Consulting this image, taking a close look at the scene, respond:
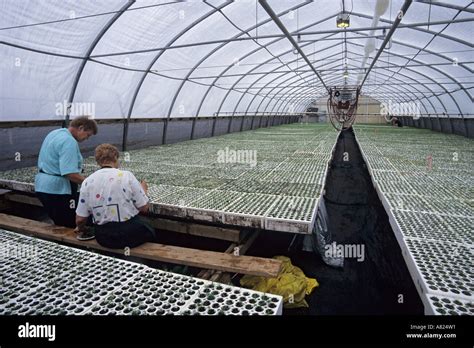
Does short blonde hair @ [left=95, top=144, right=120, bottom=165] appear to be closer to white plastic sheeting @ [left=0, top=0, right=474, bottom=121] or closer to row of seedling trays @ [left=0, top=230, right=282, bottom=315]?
row of seedling trays @ [left=0, top=230, right=282, bottom=315]

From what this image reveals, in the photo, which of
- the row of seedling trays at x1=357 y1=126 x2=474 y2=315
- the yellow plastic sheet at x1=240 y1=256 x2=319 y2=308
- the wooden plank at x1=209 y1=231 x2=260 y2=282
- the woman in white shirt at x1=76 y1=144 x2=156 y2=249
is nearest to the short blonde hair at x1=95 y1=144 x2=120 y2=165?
the woman in white shirt at x1=76 y1=144 x2=156 y2=249

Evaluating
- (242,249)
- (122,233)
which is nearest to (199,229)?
(242,249)

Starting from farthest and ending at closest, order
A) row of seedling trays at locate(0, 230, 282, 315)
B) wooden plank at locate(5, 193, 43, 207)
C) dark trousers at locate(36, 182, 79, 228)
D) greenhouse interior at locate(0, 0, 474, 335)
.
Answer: wooden plank at locate(5, 193, 43, 207)
dark trousers at locate(36, 182, 79, 228)
greenhouse interior at locate(0, 0, 474, 335)
row of seedling trays at locate(0, 230, 282, 315)

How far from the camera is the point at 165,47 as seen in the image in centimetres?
750

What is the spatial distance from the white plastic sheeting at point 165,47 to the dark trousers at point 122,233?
14.3ft

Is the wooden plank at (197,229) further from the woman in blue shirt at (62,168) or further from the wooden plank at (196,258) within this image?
the woman in blue shirt at (62,168)

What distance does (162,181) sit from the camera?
16.3 feet

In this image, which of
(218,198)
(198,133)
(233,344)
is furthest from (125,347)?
(198,133)

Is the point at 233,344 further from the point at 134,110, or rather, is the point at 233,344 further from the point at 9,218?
the point at 134,110

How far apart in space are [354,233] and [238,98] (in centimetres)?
1276

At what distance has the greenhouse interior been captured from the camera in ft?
6.61

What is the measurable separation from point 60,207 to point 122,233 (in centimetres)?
141

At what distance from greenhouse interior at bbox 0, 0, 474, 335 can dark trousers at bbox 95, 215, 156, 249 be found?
0.01 m

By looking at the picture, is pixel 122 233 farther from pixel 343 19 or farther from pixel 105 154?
pixel 343 19
